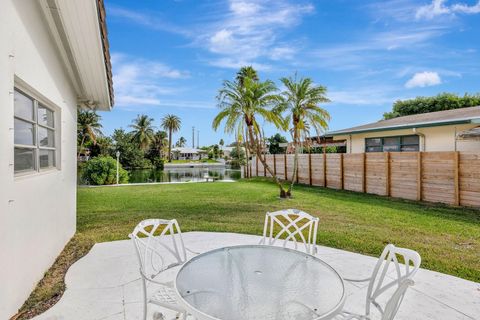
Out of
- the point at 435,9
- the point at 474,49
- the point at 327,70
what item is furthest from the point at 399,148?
the point at 474,49

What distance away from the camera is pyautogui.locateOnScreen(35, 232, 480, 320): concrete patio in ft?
9.21

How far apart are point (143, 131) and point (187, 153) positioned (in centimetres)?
2012

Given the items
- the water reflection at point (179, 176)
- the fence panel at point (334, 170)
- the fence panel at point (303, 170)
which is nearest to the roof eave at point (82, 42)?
the fence panel at point (334, 170)

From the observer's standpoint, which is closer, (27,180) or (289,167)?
(27,180)

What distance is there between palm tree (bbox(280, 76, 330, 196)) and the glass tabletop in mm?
8269

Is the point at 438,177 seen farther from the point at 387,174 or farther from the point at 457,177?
the point at 387,174

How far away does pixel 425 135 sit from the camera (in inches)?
471

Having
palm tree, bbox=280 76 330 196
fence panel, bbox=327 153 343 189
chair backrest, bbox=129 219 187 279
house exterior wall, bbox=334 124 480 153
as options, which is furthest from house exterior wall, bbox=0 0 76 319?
house exterior wall, bbox=334 124 480 153

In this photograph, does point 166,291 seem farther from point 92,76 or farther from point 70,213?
point 92,76

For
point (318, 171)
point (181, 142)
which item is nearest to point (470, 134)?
point (318, 171)

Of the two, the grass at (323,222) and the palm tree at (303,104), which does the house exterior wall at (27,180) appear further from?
the palm tree at (303,104)

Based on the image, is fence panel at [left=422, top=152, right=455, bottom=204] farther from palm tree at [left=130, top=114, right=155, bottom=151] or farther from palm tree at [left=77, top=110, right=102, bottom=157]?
palm tree at [left=130, top=114, right=155, bottom=151]

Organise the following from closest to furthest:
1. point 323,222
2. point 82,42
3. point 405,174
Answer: point 82,42
point 323,222
point 405,174

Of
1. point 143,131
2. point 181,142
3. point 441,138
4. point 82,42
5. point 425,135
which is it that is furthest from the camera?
point 181,142
